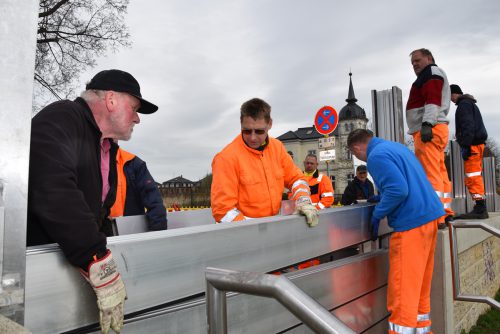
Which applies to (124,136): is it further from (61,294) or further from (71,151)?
(61,294)

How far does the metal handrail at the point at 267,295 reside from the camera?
106 centimetres

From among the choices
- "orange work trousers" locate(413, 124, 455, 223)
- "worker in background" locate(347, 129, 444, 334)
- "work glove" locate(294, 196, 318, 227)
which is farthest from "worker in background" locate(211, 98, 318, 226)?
"orange work trousers" locate(413, 124, 455, 223)

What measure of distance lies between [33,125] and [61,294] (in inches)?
23.1

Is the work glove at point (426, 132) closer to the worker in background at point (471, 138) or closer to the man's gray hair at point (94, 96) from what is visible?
the worker in background at point (471, 138)

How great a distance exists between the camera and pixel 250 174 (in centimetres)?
294

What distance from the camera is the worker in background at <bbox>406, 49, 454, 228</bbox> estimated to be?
4.41 m

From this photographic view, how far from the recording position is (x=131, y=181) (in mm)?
3738

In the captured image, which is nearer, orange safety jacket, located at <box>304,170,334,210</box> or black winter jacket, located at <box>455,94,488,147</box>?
black winter jacket, located at <box>455,94,488,147</box>

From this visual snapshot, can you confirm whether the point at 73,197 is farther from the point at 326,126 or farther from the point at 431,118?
the point at 326,126

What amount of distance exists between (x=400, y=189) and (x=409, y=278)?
0.70 m

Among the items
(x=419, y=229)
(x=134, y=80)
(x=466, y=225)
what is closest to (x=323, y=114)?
(x=466, y=225)

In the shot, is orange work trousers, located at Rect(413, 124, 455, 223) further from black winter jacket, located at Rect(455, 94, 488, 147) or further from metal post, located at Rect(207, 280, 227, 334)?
metal post, located at Rect(207, 280, 227, 334)

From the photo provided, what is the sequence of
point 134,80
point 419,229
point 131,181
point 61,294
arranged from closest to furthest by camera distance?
point 61,294, point 134,80, point 419,229, point 131,181

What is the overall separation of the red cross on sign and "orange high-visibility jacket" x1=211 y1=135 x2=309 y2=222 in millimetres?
5651
